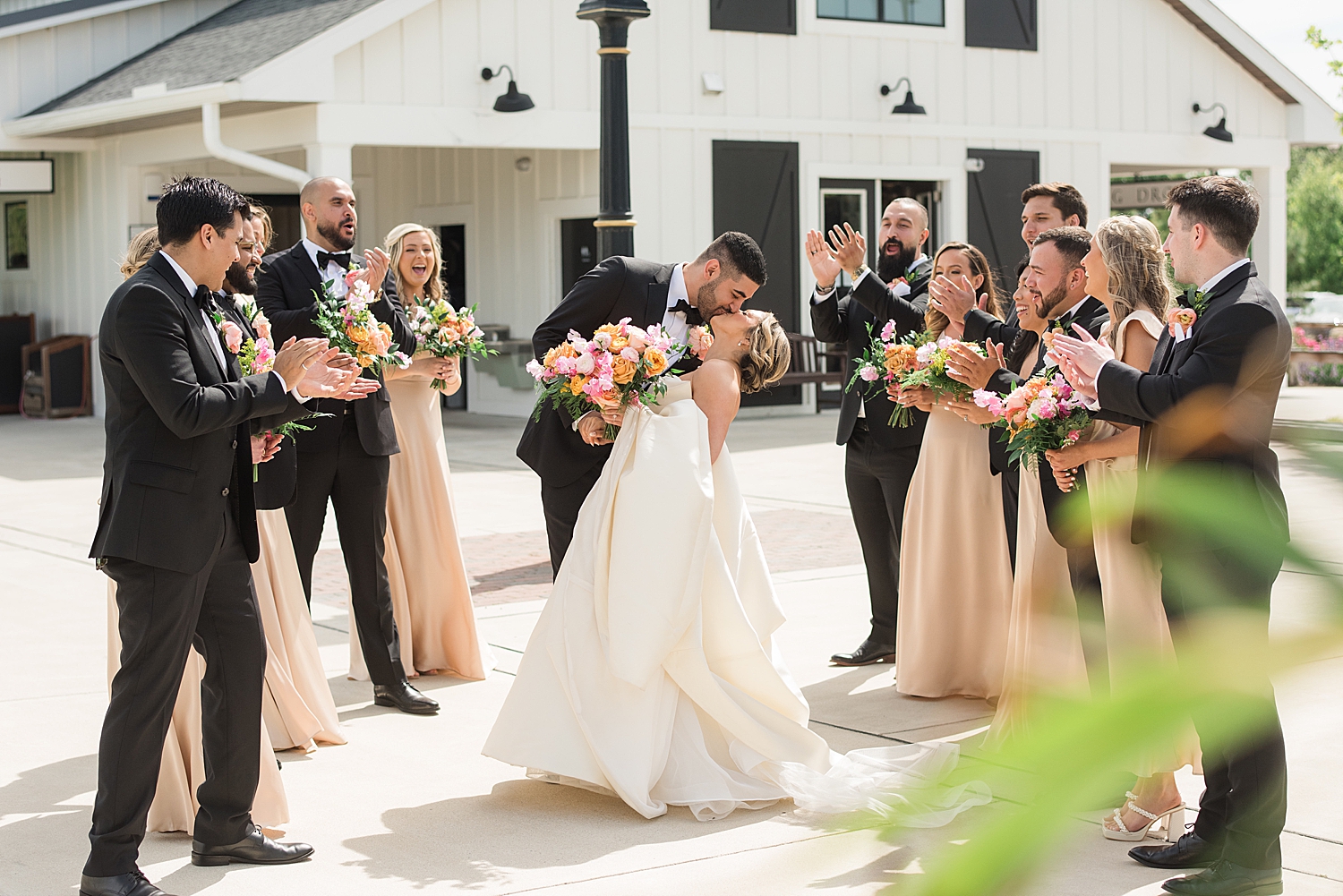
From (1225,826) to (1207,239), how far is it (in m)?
1.54

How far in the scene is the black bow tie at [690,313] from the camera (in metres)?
5.34

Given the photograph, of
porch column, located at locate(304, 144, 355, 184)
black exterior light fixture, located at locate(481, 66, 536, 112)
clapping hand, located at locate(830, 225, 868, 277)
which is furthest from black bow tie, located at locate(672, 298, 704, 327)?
black exterior light fixture, located at locate(481, 66, 536, 112)

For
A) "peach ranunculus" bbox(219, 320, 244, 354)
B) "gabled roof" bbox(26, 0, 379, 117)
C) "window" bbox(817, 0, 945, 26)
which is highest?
"window" bbox(817, 0, 945, 26)

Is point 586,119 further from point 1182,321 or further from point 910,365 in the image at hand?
point 1182,321

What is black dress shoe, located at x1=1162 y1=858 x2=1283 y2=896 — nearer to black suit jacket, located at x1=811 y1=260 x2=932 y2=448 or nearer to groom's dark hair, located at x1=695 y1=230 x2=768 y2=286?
groom's dark hair, located at x1=695 y1=230 x2=768 y2=286

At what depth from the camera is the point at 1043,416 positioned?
450 centimetres

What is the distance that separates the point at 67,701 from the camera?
19.8ft

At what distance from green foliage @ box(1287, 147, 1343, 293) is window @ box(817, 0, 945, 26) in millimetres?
40635

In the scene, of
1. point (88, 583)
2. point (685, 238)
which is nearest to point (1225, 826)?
point (88, 583)

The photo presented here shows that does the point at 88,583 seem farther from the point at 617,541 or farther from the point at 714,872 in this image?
the point at 714,872

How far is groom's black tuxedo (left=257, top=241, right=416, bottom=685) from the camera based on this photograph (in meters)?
5.95

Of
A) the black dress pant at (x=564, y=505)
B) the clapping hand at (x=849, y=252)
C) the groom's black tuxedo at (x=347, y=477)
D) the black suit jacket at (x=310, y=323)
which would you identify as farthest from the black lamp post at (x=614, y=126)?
the black dress pant at (x=564, y=505)

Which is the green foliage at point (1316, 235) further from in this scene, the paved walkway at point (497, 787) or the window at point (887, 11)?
the paved walkway at point (497, 787)

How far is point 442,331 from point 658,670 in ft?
8.01
